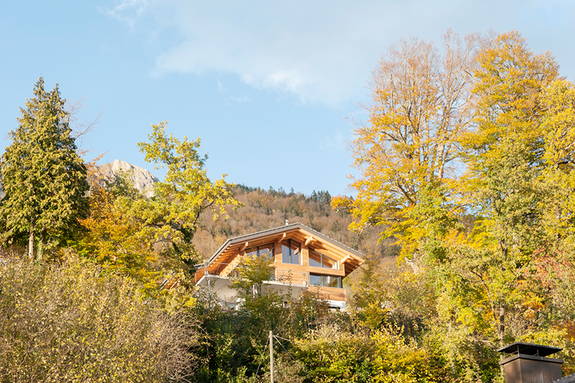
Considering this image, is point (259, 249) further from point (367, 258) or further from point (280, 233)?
point (367, 258)

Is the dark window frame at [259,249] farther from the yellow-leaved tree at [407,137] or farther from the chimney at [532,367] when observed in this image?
the chimney at [532,367]

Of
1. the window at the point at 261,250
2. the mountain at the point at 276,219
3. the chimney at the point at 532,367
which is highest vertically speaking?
the mountain at the point at 276,219

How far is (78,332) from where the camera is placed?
18797 millimetres

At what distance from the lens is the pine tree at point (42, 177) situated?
3053 cm

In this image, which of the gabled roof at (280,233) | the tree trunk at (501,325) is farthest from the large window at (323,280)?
the tree trunk at (501,325)

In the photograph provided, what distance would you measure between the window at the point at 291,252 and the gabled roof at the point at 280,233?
115 cm

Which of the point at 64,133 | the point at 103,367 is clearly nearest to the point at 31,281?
the point at 103,367

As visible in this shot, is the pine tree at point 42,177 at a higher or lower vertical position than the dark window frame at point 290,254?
higher

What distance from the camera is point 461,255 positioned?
23.5 meters

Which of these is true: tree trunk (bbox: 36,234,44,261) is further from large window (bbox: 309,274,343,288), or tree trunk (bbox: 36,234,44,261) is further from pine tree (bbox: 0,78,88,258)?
large window (bbox: 309,274,343,288)

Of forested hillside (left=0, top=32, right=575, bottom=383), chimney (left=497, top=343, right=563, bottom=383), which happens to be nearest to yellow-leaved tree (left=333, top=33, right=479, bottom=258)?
forested hillside (left=0, top=32, right=575, bottom=383)

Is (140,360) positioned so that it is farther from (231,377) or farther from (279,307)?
(279,307)

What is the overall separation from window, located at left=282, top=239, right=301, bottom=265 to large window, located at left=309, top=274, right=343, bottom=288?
1.39 m

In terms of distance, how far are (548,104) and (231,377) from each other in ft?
66.9
